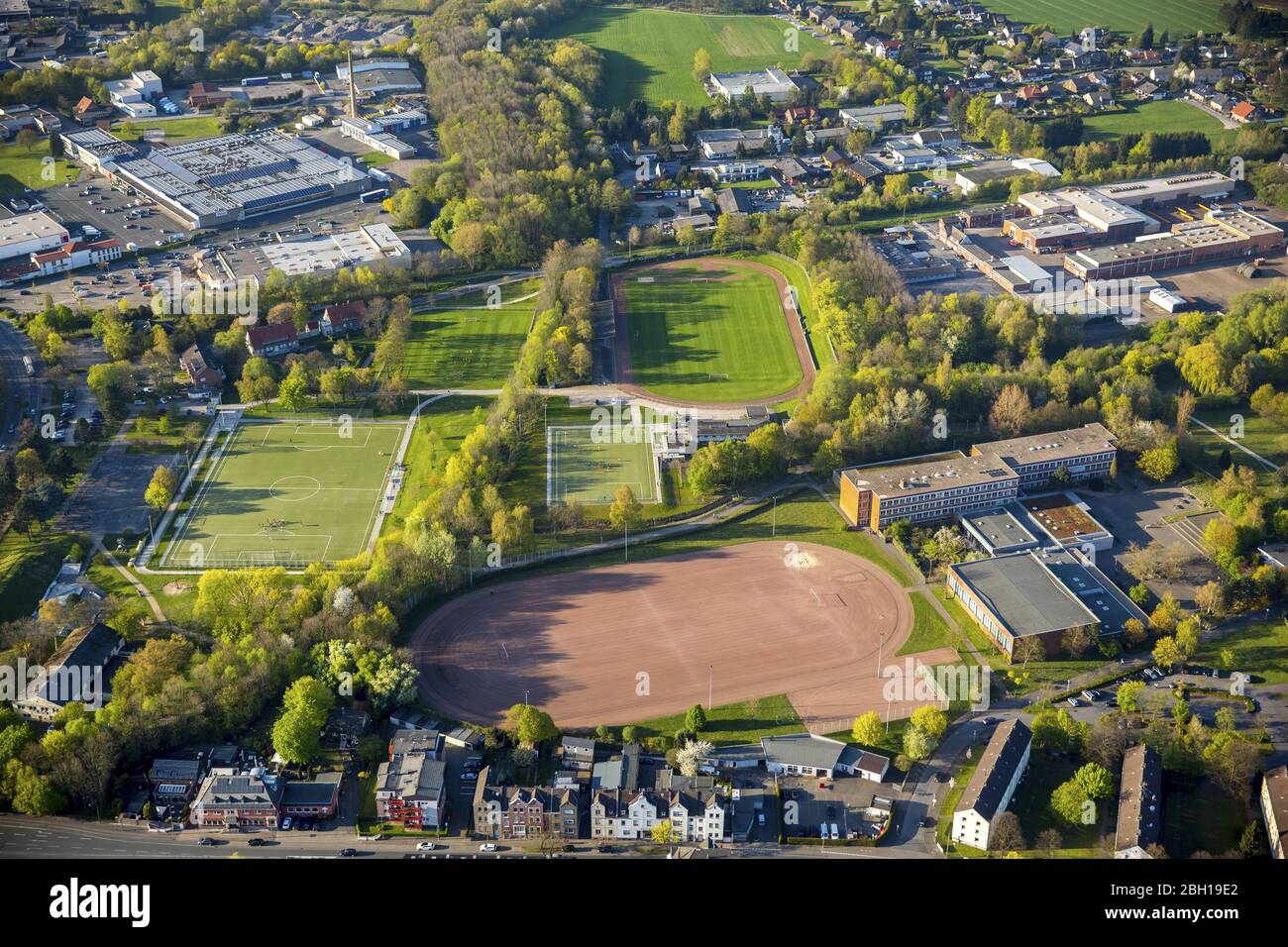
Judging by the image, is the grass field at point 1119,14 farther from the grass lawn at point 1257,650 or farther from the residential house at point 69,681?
the residential house at point 69,681

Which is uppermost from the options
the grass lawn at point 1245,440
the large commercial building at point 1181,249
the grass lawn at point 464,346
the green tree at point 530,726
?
the large commercial building at point 1181,249

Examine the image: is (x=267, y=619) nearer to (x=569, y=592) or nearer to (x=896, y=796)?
(x=569, y=592)

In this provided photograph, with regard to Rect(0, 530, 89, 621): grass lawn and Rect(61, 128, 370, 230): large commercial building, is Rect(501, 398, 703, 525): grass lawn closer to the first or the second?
Rect(0, 530, 89, 621): grass lawn

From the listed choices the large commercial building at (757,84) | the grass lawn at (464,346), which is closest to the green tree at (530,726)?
the grass lawn at (464,346)

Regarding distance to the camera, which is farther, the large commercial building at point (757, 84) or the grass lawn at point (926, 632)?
the large commercial building at point (757, 84)

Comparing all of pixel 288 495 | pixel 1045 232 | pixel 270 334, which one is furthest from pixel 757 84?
pixel 288 495

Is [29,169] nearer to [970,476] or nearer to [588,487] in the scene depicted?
[588,487]
